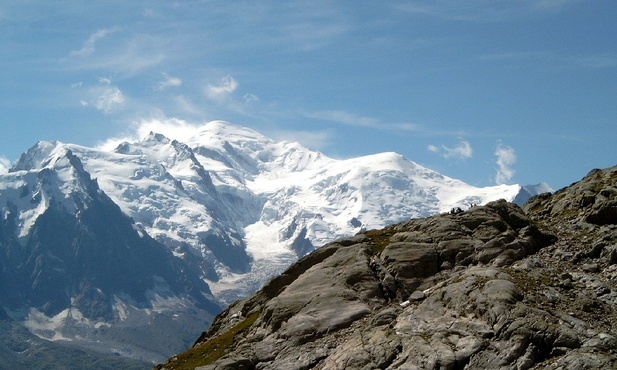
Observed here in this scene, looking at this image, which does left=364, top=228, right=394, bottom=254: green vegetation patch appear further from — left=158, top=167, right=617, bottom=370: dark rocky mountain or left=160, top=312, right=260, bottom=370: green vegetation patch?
left=160, top=312, right=260, bottom=370: green vegetation patch

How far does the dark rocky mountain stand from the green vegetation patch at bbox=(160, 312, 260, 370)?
0.63 ft


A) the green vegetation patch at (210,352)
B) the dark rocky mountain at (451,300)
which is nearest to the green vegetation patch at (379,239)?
the dark rocky mountain at (451,300)

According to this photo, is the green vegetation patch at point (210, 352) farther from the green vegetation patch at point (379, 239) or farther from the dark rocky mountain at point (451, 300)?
the green vegetation patch at point (379, 239)

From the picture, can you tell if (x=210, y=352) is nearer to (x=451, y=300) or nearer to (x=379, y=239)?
(x=379, y=239)

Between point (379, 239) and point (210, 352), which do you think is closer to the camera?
point (210, 352)

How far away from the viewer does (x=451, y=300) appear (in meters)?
49.7

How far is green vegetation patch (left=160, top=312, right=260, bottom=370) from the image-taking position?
6275 cm

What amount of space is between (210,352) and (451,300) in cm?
2373

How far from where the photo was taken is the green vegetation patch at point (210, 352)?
6275 centimetres

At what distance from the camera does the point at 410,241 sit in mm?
65625

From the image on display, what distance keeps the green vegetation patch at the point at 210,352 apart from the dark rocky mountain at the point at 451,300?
192mm

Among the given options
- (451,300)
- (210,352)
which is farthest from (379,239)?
(451,300)

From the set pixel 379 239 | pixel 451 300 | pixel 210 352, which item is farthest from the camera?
pixel 379 239

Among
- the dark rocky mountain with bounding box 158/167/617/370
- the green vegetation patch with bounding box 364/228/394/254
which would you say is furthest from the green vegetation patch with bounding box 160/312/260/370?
the green vegetation patch with bounding box 364/228/394/254
